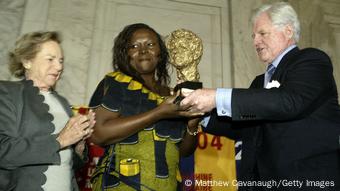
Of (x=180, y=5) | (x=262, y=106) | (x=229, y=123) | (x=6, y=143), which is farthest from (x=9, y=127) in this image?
(x=180, y=5)

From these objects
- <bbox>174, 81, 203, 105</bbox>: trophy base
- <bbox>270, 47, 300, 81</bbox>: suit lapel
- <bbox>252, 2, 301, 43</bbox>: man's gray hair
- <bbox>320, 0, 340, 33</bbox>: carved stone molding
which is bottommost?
<bbox>174, 81, 203, 105</bbox>: trophy base

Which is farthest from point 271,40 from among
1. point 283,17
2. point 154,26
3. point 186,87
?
point 154,26

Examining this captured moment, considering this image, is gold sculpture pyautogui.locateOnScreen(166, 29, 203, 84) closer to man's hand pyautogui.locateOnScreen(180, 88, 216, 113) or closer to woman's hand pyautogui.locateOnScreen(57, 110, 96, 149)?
man's hand pyautogui.locateOnScreen(180, 88, 216, 113)

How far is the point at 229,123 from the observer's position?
2.43 m

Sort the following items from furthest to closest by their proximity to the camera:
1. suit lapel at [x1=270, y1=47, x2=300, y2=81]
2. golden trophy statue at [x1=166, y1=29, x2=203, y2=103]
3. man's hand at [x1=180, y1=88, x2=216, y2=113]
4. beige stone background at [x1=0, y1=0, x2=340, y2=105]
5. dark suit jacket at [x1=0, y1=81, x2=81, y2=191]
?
beige stone background at [x1=0, y1=0, x2=340, y2=105]
golden trophy statue at [x1=166, y1=29, x2=203, y2=103]
suit lapel at [x1=270, y1=47, x2=300, y2=81]
man's hand at [x1=180, y1=88, x2=216, y2=113]
dark suit jacket at [x1=0, y1=81, x2=81, y2=191]

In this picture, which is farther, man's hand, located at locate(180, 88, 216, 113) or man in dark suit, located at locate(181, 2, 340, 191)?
man's hand, located at locate(180, 88, 216, 113)

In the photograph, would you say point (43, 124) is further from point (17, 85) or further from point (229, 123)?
point (229, 123)

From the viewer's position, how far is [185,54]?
2250 millimetres

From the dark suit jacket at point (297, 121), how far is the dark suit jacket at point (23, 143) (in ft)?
3.13

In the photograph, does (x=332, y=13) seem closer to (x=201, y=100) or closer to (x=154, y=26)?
(x=154, y=26)

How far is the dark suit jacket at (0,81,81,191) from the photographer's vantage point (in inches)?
63.5

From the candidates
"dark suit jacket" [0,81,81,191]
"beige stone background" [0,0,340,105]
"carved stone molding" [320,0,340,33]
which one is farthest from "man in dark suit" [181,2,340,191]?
"carved stone molding" [320,0,340,33]

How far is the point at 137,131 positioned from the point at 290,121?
822 mm

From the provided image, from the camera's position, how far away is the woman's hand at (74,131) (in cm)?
173
